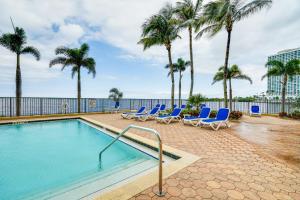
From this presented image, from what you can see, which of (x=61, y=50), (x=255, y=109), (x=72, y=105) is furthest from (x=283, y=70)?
(x=61, y=50)

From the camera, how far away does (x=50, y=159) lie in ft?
16.4

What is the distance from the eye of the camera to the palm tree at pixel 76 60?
14.3 m

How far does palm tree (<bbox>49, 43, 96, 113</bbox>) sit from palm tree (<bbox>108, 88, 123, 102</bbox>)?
2.96 metres

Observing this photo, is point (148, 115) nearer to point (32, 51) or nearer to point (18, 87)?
point (18, 87)

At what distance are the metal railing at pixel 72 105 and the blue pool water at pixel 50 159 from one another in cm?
458

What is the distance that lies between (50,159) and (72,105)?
1044 centimetres

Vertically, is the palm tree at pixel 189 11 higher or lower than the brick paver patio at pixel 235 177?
higher

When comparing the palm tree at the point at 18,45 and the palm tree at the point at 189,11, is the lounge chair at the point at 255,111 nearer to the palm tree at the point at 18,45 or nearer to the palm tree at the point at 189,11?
the palm tree at the point at 189,11

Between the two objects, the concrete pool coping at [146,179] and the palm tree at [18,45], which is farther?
the palm tree at [18,45]

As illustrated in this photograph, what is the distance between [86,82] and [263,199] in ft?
50.8

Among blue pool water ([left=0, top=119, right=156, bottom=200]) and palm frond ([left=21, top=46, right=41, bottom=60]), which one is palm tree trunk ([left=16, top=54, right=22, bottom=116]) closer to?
palm frond ([left=21, top=46, right=41, bottom=60])

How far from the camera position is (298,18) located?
944 cm

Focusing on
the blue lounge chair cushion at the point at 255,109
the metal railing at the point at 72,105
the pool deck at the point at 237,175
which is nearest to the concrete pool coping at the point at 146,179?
the pool deck at the point at 237,175

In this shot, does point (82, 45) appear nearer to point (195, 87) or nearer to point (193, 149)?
point (195, 87)
